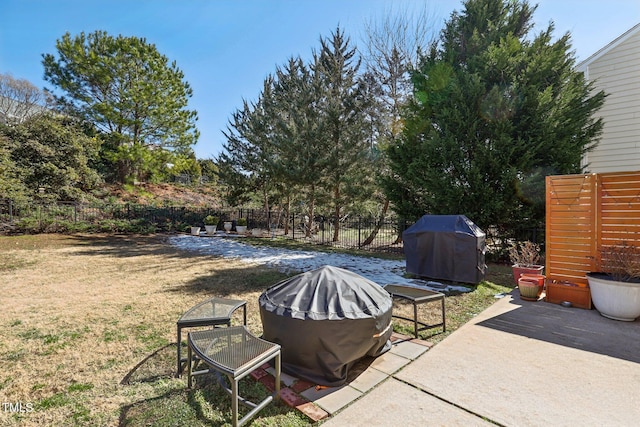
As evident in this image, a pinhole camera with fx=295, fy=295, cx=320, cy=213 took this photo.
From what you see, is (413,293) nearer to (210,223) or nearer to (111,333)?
(111,333)

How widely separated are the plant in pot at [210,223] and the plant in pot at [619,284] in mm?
15396

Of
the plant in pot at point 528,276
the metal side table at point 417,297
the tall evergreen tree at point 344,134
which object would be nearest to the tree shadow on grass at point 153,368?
the metal side table at point 417,297

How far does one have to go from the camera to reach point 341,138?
41.4 ft

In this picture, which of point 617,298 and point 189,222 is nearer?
point 617,298

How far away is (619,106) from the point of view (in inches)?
328

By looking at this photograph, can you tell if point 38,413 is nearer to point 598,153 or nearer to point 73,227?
point 598,153

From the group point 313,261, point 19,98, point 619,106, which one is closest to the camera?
point 619,106

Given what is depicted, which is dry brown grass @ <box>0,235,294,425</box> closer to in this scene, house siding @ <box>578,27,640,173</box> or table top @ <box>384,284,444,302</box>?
table top @ <box>384,284,444,302</box>

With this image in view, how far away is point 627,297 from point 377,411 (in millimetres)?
4020

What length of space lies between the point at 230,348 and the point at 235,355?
0.55 feet

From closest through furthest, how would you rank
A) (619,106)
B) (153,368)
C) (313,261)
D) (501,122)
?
(153,368) → (501,122) → (619,106) → (313,261)

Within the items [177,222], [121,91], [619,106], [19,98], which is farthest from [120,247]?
[19,98]

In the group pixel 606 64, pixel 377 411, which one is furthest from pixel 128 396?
pixel 606 64

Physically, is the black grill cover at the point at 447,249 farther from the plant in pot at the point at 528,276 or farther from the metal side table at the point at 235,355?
the metal side table at the point at 235,355
